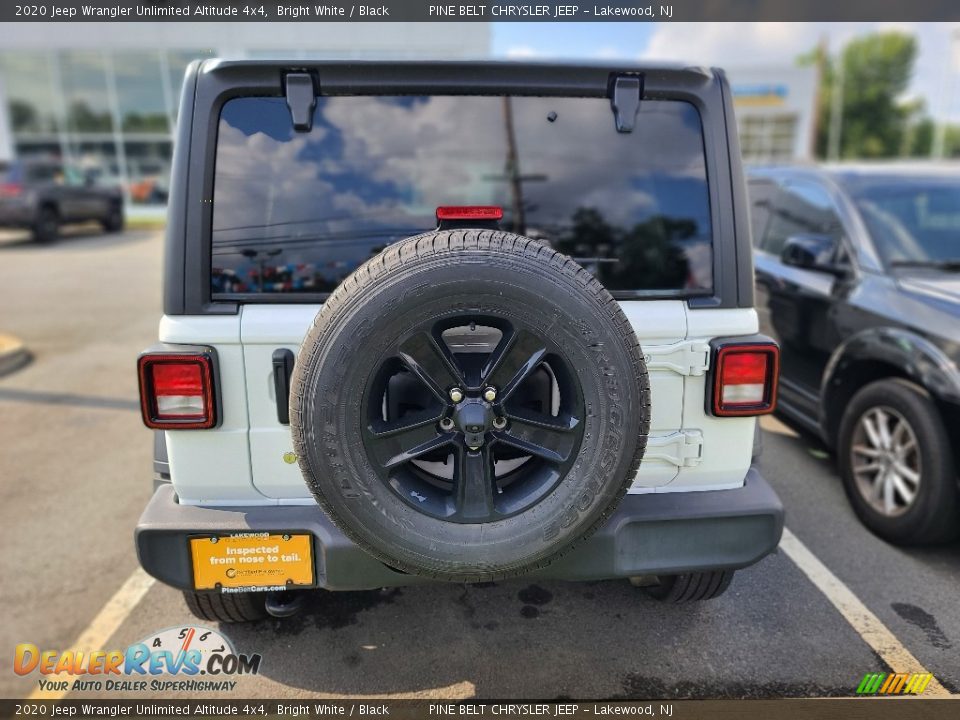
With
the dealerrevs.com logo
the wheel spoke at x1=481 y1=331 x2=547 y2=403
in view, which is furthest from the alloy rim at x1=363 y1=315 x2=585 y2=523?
Answer: the dealerrevs.com logo

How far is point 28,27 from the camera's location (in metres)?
20.0

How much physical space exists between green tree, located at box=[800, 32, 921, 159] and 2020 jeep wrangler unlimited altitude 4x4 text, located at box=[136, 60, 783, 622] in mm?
72235

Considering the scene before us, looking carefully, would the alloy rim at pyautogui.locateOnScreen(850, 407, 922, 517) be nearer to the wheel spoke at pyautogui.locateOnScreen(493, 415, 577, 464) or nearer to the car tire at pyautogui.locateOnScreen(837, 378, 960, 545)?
the car tire at pyautogui.locateOnScreen(837, 378, 960, 545)

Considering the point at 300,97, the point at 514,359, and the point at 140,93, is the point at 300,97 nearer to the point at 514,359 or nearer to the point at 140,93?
the point at 514,359

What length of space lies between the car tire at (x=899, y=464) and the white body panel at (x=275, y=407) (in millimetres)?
1451

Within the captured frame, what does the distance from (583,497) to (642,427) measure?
0.25m

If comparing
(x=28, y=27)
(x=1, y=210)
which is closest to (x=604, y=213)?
(x=1, y=210)

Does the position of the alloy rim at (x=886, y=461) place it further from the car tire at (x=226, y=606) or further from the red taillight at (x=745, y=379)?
the car tire at (x=226, y=606)

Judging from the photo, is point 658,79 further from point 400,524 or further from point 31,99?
point 31,99

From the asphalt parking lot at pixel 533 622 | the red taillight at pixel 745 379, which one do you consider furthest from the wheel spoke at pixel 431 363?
the asphalt parking lot at pixel 533 622

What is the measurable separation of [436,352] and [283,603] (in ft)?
4.58

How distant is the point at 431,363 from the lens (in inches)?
72.1

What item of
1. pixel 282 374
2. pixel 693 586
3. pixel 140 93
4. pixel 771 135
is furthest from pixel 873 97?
pixel 282 374

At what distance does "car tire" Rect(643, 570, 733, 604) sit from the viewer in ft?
8.45
